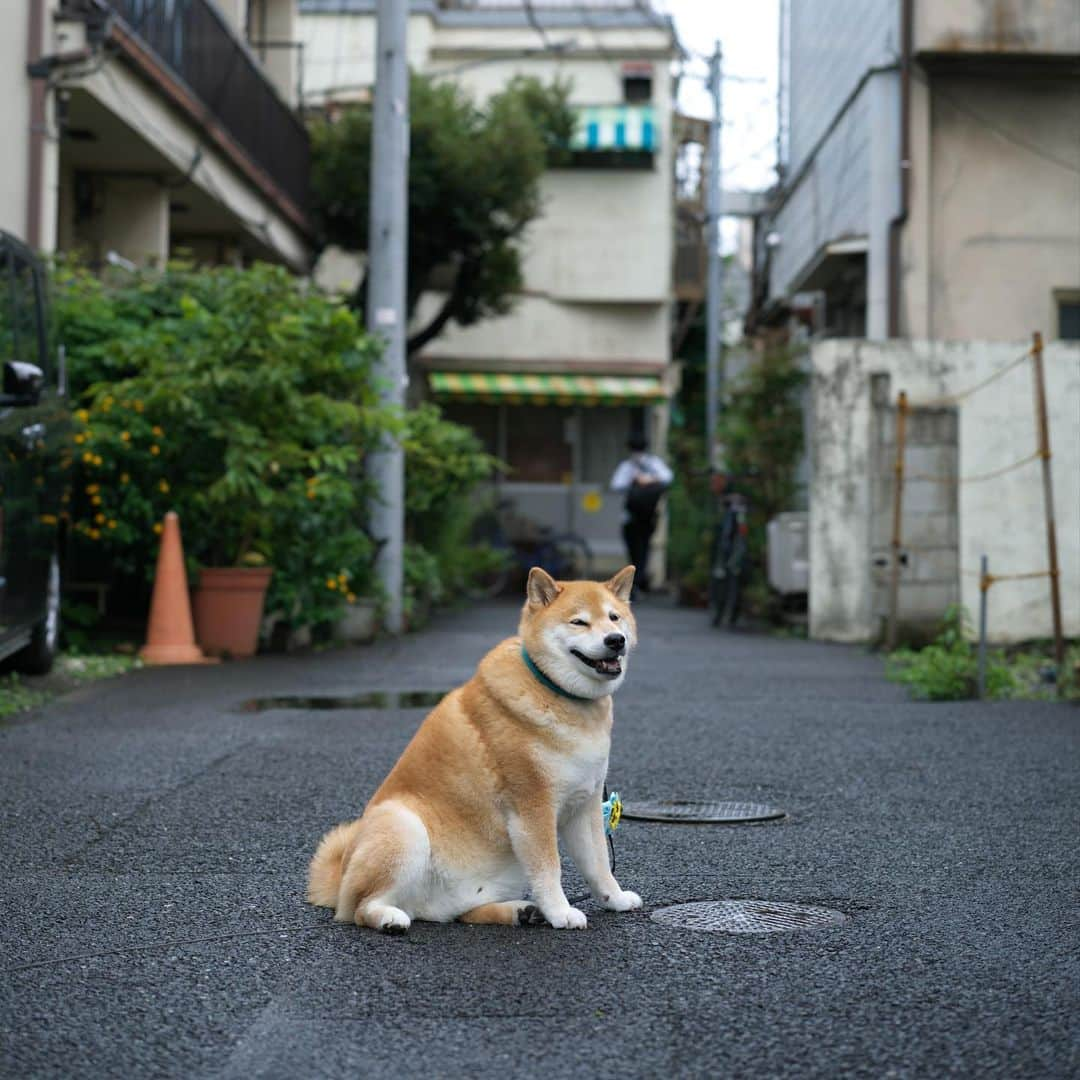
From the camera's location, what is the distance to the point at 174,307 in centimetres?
1321

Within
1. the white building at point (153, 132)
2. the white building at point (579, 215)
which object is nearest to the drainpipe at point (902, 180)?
the white building at point (153, 132)

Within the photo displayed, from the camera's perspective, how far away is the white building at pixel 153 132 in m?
13.9

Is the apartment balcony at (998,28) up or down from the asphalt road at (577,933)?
up

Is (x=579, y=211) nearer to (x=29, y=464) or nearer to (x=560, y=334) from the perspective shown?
(x=560, y=334)

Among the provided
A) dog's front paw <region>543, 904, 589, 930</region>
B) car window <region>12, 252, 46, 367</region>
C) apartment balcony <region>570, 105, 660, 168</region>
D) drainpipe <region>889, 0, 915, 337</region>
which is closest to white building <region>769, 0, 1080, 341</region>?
drainpipe <region>889, 0, 915, 337</region>

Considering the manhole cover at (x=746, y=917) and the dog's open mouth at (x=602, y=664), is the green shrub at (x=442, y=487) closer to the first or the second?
the manhole cover at (x=746, y=917)

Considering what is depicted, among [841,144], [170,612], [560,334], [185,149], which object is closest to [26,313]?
[170,612]

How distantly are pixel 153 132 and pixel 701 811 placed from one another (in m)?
12.0

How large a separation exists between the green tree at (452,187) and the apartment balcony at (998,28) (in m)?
9.27

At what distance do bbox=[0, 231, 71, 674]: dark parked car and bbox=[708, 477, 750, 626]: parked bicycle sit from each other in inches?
310

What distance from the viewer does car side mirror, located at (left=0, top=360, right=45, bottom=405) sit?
812 cm

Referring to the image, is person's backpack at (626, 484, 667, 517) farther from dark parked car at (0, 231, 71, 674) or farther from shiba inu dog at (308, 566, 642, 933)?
shiba inu dog at (308, 566, 642, 933)

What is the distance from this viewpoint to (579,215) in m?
30.4

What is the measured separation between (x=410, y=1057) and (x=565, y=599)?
1.43 meters
